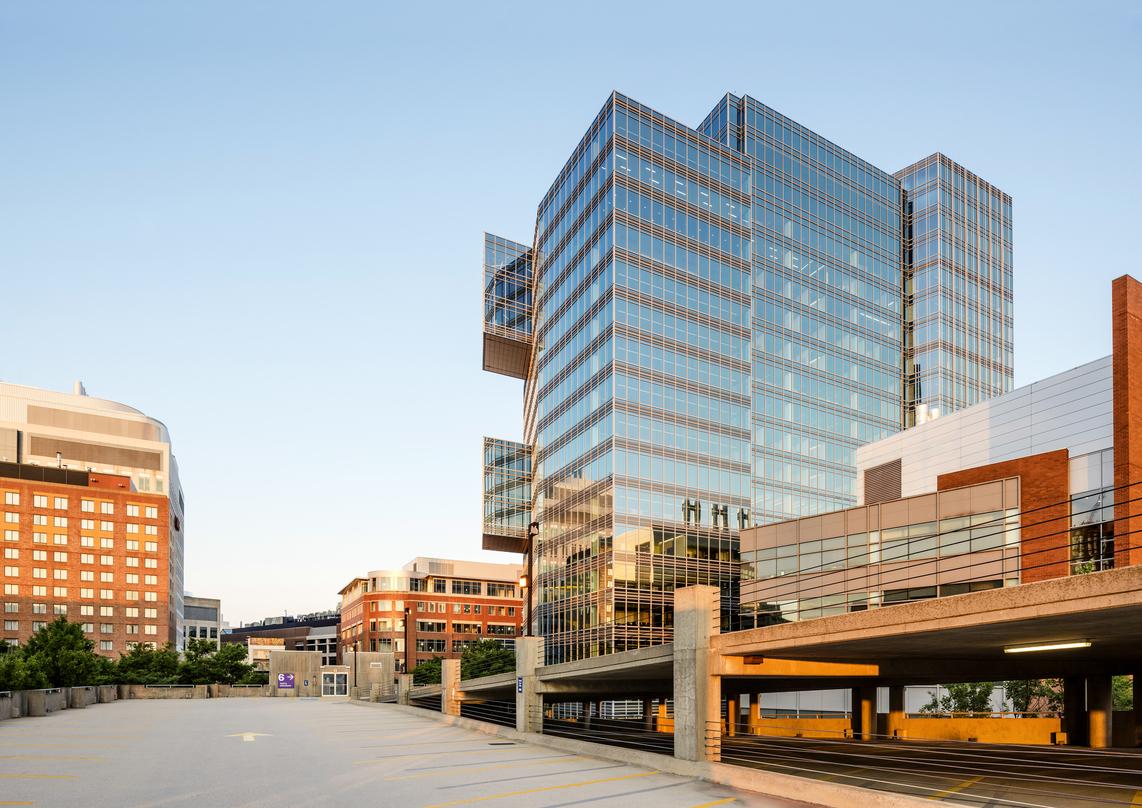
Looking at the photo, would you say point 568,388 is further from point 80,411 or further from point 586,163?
point 80,411

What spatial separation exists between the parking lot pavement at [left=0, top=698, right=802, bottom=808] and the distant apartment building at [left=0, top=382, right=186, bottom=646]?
13192 cm

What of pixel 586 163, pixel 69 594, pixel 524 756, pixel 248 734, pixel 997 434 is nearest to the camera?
pixel 524 756

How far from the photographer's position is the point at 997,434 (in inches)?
1732

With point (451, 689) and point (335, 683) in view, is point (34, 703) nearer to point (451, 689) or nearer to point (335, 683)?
point (451, 689)

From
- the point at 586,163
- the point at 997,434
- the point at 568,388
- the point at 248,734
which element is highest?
the point at 586,163

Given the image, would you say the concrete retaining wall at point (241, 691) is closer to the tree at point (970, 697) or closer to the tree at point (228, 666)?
the tree at point (228, 666)

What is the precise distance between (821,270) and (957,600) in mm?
81790

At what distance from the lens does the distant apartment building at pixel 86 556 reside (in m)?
136

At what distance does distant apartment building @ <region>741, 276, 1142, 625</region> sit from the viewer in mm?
30719

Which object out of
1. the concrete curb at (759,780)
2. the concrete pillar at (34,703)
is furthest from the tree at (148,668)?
the concrete curb at (759,780)

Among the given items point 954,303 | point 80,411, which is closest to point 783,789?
point 954,303

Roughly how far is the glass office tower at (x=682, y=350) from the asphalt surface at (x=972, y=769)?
41530 millimetres

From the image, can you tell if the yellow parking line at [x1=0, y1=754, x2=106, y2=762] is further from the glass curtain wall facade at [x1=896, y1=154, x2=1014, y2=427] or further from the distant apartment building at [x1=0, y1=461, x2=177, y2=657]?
the distant apartment building at [x1=0, y1=461, x2=177, y2=657]

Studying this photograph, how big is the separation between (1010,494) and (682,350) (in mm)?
40906
